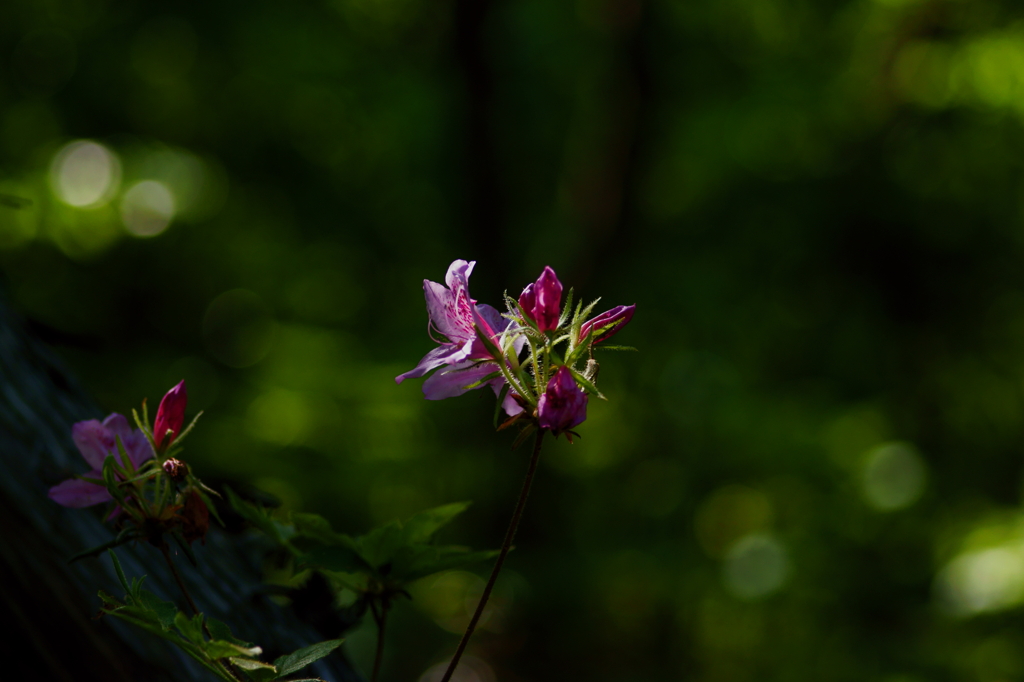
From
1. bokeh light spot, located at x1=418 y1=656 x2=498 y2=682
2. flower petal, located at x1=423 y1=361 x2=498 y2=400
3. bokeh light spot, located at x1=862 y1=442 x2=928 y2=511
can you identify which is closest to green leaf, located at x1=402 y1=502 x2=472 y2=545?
flower petal, located at x1=423 y1=361 x2=498 y2=400

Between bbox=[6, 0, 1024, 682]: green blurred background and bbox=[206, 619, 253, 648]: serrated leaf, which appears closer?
bbox=[206, 619, 253, 648]: serrated leaf

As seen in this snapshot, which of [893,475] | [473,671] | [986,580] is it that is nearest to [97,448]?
[986,580]

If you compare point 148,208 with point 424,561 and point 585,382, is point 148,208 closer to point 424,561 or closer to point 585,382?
point 424,561

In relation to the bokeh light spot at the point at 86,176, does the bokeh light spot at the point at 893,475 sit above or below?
below

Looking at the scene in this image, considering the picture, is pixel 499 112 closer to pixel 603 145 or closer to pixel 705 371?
pixel 603 145

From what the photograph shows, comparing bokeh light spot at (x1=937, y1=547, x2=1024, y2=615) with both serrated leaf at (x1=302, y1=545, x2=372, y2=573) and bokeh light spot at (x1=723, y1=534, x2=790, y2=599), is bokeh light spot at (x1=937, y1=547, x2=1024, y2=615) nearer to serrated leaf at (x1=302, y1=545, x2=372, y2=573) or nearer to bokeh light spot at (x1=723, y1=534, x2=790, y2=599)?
bokeh light spot at (x1=723, y1=534, x2=790, y2=599)

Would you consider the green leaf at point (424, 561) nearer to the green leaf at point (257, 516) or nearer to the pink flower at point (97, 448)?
the green leaf at point (257, 516)

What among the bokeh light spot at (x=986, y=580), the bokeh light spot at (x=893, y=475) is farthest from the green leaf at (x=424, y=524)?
the bokeh light spot at (x=893, y=475)
